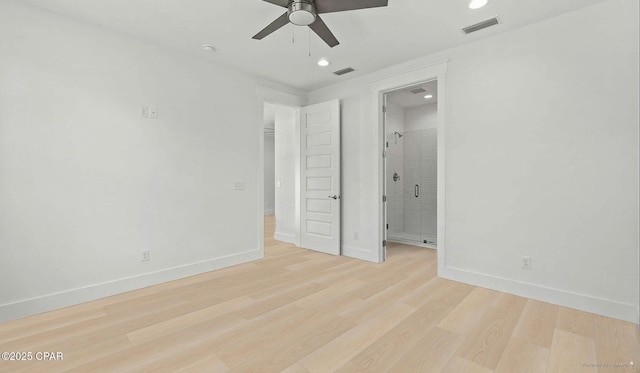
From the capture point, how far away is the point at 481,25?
282 cm

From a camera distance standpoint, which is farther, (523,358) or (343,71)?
(343,71)

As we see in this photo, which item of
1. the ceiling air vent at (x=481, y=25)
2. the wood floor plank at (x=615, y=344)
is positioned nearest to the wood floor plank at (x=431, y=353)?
the wood floor plank at (x=615, y=344)

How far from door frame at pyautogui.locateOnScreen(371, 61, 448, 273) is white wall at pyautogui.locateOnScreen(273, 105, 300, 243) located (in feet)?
5.78

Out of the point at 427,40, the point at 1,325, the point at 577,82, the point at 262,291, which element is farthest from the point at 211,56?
the point at 577,82

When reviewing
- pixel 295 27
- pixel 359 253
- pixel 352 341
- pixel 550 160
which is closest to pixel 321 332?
pixel 352 341

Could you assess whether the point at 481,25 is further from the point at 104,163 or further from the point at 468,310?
the point at 104,163

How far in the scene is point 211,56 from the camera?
11.7ft

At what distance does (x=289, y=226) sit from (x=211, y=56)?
3176 millimetres

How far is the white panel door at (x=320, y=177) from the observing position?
4473mm

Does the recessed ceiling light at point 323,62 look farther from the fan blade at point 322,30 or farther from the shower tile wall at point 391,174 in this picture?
the shower tile wall at point 391,174

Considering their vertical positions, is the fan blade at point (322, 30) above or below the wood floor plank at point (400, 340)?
above

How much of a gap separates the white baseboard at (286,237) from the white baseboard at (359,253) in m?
1.21

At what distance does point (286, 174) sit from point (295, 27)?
307 cm

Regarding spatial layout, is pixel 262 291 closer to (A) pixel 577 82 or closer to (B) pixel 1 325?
(B) pixel 1 325
